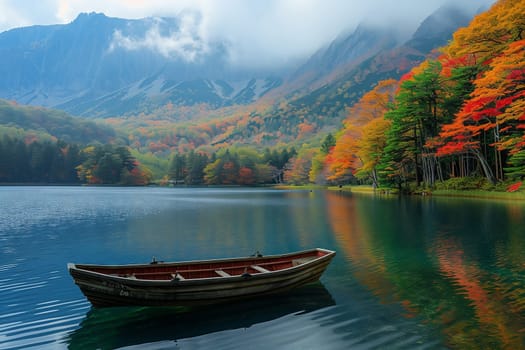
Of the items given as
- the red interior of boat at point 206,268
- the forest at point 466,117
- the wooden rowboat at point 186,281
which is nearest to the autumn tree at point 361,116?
the forest at point 466,117

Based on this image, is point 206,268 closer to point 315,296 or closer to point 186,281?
point 186,281

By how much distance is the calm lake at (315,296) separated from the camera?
804cm

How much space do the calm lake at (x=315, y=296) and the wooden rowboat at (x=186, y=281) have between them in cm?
38

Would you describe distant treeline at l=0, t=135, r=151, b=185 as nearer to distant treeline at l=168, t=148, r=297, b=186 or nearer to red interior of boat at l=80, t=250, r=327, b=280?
distant treeline at l=168, t=148, r=297, b=186

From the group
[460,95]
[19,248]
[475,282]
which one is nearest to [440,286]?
[475,282]

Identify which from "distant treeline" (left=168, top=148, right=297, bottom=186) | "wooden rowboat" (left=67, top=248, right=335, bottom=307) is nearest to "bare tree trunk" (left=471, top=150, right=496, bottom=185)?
"wooden rowboat" (left=67, top=248, right=335, bottom=307)

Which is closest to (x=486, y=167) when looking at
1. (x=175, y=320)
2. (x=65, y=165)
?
(x=175, y=320)

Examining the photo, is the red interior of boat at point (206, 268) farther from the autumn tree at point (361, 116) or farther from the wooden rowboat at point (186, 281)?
the autumn tree at point (361, 116)

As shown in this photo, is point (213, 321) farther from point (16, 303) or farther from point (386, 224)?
point (386, 224)

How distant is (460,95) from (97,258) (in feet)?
147

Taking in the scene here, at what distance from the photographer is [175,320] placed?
905 centimetres

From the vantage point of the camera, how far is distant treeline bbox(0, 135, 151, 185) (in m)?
133

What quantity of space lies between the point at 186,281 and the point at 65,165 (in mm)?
150451

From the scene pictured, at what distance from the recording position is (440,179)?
51031 mm
